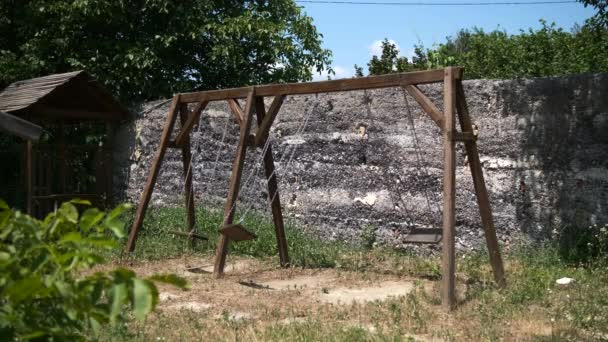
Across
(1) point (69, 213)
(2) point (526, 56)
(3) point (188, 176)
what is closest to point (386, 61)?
(2) point (526, 56)

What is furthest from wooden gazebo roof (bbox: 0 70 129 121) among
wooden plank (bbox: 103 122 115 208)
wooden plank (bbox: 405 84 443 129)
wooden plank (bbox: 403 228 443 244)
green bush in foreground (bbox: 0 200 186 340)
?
green bush in foreground (bbox: 0 200 186 340)

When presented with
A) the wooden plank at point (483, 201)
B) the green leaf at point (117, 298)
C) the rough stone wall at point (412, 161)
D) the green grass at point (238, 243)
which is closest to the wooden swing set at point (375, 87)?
the wooden plank at point (483, 201)

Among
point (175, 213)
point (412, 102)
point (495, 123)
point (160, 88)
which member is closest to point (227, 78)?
point (160, 88)

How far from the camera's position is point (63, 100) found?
33.3 ft

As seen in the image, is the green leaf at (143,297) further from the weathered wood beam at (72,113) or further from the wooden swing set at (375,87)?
the weathered wood beam at (72,113)

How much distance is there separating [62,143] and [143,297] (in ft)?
29.1

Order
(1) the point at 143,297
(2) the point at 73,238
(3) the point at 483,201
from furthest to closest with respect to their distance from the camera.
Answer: (3) the point at 483,201 → (2) the point at 73,238 → (1) the point at 143,297

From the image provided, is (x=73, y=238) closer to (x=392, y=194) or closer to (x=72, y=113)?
(x=392, y=194)

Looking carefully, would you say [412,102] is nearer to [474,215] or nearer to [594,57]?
[474,215]

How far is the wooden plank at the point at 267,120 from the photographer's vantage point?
728 centimetres

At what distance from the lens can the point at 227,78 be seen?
1263 cm

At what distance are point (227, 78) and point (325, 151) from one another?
447 centimetres

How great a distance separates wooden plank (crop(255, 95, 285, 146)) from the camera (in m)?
7.28

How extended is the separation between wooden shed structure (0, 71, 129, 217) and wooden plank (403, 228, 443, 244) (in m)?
5.03
